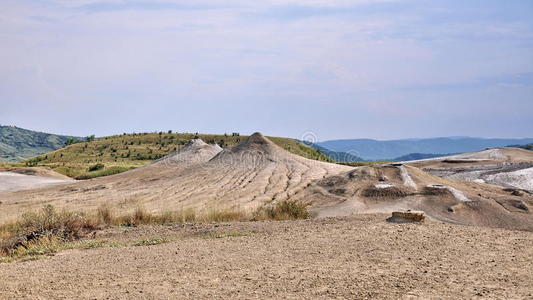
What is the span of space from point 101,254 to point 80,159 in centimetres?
4666

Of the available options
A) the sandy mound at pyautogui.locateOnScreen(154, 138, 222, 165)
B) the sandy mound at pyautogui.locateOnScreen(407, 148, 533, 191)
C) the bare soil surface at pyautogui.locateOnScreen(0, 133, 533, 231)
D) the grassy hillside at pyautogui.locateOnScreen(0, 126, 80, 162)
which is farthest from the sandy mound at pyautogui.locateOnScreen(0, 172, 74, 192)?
the grassy hillside at pyautogui.locateOnScreen(0, 126, 80, 162)

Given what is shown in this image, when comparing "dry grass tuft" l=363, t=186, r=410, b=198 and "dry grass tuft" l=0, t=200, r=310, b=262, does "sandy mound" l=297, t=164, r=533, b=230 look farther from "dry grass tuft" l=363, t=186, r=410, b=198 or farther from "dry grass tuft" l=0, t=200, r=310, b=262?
"dry grass tuft" l=0, t=200, r=310, b=262

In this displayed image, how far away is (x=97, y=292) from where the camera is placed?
601cm

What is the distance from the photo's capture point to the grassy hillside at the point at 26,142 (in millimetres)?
145425

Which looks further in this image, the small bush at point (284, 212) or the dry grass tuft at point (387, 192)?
the dry grass tuft at point (387, 192)

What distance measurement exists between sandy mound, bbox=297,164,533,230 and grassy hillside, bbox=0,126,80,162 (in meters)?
136

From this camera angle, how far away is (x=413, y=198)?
46.2 ft

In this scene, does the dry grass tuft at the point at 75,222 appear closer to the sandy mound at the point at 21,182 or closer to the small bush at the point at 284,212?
the small bush at the point at 284,212

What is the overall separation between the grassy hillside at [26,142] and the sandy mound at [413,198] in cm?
13578

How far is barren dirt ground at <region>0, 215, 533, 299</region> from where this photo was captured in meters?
5.93

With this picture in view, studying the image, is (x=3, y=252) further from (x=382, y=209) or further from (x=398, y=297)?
(x=382, y=209)

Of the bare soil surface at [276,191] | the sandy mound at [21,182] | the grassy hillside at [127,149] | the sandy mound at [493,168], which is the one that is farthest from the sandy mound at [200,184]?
the grassy hillside at [127,149]

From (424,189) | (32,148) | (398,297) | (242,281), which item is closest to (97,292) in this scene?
(242,281)

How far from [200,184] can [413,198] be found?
720cm
